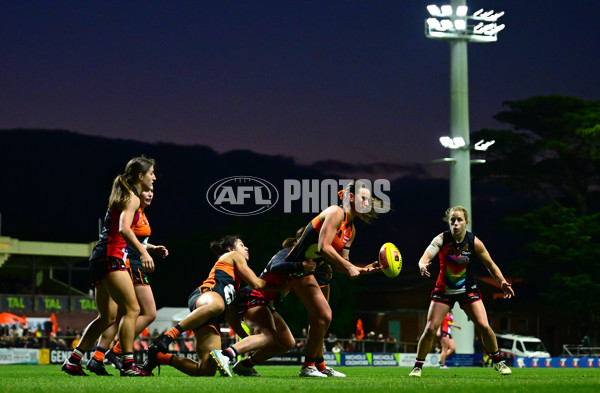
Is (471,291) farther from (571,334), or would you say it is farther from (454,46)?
(571,334)

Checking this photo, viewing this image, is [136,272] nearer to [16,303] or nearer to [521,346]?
[521,346]

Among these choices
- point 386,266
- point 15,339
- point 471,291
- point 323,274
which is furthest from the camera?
point 15,339

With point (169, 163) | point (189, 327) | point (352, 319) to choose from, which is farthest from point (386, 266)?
point (169, 163)

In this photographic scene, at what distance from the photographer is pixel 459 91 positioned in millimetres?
41906

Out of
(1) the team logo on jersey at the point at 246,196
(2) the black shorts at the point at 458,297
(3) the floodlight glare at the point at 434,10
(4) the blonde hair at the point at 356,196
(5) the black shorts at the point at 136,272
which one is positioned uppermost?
(3) the floodlight glare at the point at 434,10

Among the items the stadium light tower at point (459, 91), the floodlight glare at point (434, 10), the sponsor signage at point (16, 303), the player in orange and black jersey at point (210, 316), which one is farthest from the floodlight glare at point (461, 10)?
the player in orange and black jersey at point (210, 316)

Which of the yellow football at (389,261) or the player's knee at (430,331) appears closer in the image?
the yellow football at (389,261)

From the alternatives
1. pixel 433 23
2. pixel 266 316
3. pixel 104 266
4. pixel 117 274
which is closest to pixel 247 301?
pixel 266 316

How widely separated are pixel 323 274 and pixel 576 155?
45902mm

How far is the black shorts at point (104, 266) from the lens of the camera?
415 inches

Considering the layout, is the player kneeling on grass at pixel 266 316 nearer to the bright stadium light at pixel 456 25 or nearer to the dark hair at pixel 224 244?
the dark hair at pixel 224 244

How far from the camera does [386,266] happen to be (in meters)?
10.4

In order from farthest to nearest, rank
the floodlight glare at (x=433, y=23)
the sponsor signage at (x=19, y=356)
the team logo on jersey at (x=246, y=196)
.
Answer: the team logo on jersey at (x=246, y=196) < the floodlight glare at (x=433, y=23) < the sponsor signage at (x=19, y=356)

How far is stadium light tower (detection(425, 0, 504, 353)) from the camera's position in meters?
41.0
